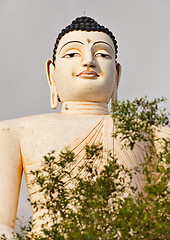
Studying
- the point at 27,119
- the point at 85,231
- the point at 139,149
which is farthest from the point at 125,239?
the point at 27,119

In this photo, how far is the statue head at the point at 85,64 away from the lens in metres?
10.1

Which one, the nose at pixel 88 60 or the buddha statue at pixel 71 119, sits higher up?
the nose at pixel 88 60

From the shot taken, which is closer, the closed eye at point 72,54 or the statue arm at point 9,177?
the statue arm at point 9,177

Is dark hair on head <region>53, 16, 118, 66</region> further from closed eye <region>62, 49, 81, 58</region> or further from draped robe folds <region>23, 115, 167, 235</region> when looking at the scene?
draped robe folds <region>23, 115, 167, 235</region>

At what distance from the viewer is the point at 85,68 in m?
10.0

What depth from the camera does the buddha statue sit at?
9289mm

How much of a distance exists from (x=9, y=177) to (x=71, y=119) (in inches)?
56.0

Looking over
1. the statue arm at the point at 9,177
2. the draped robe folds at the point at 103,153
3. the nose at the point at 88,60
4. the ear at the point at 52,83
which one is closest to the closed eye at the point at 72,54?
the nose at the point at 88,60

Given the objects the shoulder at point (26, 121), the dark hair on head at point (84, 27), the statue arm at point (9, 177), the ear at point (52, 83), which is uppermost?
the dark hair on head at point (84, 27)

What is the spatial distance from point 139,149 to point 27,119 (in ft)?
6.35

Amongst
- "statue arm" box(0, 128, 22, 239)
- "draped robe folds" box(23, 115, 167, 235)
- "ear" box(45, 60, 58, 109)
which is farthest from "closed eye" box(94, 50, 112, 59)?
"statue arm" box(0, 128, 22, 239)

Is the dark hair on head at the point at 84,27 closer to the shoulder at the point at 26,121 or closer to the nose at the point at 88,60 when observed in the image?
the nose at the point at 88,60

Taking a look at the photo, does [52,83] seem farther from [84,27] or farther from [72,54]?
[84,27]

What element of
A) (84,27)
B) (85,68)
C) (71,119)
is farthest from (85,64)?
(71,119)
